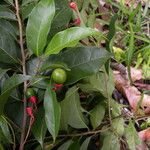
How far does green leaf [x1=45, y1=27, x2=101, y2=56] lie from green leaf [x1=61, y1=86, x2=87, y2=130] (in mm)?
212

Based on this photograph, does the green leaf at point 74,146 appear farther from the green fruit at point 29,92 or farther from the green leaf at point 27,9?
the green leaf at point 27,9

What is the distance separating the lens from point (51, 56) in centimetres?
123

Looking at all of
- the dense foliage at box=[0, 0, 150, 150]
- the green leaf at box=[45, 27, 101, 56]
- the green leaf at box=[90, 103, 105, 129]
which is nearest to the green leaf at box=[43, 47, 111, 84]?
the dense foliage at box=[0, 0, 150, 150]

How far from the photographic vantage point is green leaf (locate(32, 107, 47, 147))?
3.92 ft

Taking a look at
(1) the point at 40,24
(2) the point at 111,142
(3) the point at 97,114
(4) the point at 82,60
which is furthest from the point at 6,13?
(2) the point at 111,142

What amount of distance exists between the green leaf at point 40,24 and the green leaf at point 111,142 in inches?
16.0

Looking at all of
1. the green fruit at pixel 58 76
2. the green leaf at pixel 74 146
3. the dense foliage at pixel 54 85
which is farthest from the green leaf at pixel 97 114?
the green fruit at pixel 58 76

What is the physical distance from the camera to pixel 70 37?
109 cm

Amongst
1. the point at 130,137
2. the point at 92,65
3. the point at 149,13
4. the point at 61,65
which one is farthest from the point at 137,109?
the point at 149,13

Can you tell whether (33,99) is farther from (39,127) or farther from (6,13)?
(6,13)

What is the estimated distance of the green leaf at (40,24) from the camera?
1139 millimetres

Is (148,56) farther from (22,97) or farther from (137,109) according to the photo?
(22,97)

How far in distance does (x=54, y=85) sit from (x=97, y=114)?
26cm

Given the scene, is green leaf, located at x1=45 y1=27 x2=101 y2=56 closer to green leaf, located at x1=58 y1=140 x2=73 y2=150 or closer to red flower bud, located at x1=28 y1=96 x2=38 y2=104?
red flower bud, located at x1=28 y1=96 x2=38 y2=104
